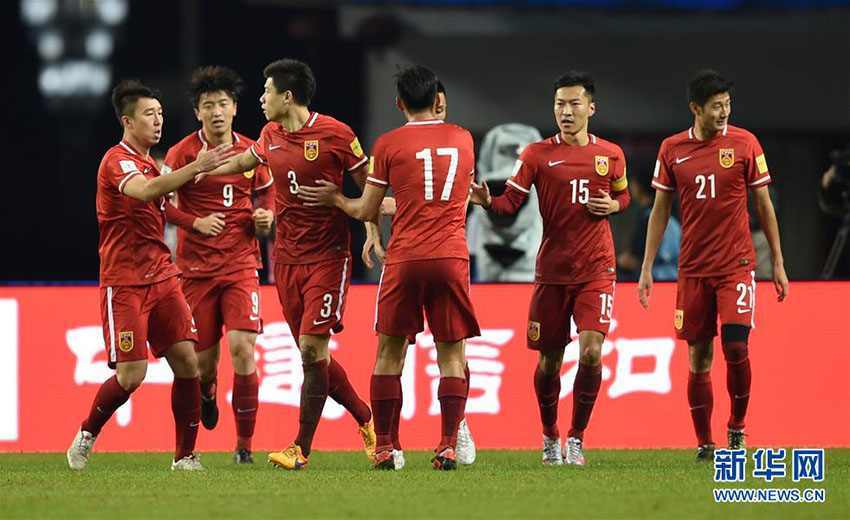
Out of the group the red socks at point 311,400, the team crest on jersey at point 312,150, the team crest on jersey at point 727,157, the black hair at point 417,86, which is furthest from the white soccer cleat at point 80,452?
the team crest on jersey at point 727,157

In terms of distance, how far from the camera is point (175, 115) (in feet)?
44.9

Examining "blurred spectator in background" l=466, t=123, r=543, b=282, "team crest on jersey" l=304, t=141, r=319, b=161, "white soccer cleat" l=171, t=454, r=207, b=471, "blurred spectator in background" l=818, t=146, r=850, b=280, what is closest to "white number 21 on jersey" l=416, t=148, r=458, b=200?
"team crest on jersey" l=304, t=141, r=319, b=161

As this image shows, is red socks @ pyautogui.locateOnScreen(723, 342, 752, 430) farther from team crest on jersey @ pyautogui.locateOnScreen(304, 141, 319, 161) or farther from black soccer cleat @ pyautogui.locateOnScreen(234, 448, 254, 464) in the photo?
black soccer cleat @ pyautogui.locateOnScreen(234, 448, 254, 464)

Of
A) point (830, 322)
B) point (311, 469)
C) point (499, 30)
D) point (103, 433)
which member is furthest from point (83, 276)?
point (830, 322)

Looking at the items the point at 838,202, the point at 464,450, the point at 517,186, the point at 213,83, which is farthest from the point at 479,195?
the point at 838,202

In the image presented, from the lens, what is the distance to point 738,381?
902 cm

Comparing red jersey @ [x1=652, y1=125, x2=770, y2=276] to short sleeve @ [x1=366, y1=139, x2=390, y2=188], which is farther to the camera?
red jersey @ [x1=652, y1=125, x2=770, y2=276]

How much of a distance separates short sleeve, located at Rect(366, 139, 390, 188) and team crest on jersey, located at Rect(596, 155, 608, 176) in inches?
56.1

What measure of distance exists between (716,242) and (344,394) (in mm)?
2344

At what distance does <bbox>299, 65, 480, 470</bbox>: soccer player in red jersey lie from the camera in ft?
26.6

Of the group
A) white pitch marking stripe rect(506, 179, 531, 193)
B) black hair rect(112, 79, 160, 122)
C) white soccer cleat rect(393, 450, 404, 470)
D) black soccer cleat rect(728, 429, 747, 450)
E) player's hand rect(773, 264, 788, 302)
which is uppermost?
black hair rect(112, 79, 160, 122)

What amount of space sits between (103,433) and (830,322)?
5035 millimetres

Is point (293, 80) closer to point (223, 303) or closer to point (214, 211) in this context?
point (214, 211)

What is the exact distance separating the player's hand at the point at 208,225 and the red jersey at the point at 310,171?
0.88 metres
